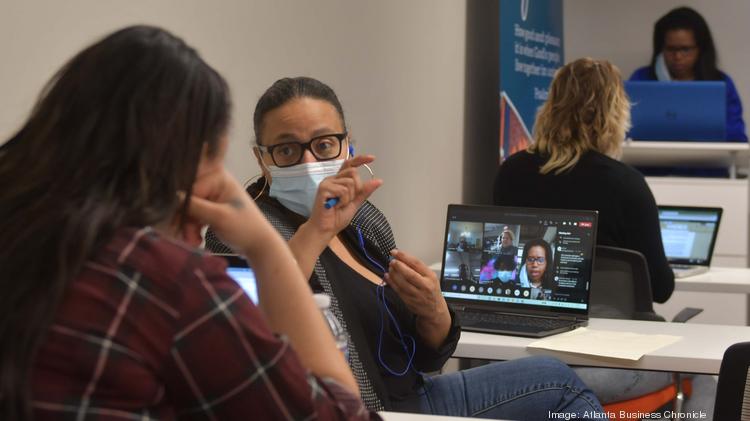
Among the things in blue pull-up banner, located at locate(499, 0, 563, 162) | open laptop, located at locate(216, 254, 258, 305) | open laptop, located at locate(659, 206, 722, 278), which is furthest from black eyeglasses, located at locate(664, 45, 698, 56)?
open laptop, located at locate(216, 254, 258, 305)

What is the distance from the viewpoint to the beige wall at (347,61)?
183 centimetres

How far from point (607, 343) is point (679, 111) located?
3.05m

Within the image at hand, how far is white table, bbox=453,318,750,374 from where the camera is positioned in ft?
7.16

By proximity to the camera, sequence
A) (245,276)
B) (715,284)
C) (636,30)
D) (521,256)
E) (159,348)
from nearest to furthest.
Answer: (159,348)
(245,276)
(521,256)
(715,284)
(636,30)

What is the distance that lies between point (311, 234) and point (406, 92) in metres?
2.29

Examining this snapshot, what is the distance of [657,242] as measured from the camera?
10.8 ft

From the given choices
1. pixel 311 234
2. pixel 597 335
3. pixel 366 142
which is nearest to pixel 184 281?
pixel 311 234

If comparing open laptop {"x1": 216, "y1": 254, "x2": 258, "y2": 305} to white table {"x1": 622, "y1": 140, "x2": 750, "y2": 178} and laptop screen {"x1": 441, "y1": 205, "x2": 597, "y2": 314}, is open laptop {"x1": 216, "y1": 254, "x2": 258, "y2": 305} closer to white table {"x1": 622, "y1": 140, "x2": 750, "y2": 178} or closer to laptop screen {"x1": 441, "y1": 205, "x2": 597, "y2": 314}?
laptop screen {"x1": 441, "y1": 205, "x2": 597, "y2": 314}

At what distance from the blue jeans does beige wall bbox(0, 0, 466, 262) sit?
0.85 meters

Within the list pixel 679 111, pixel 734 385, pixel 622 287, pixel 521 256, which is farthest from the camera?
pixel 679 111

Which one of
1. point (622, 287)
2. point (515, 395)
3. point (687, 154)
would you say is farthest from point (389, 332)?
point (687, 154)

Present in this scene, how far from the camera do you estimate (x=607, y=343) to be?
2.34 m

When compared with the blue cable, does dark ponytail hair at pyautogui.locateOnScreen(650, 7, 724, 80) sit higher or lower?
higher

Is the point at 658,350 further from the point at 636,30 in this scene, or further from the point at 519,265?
the point at 636,30
